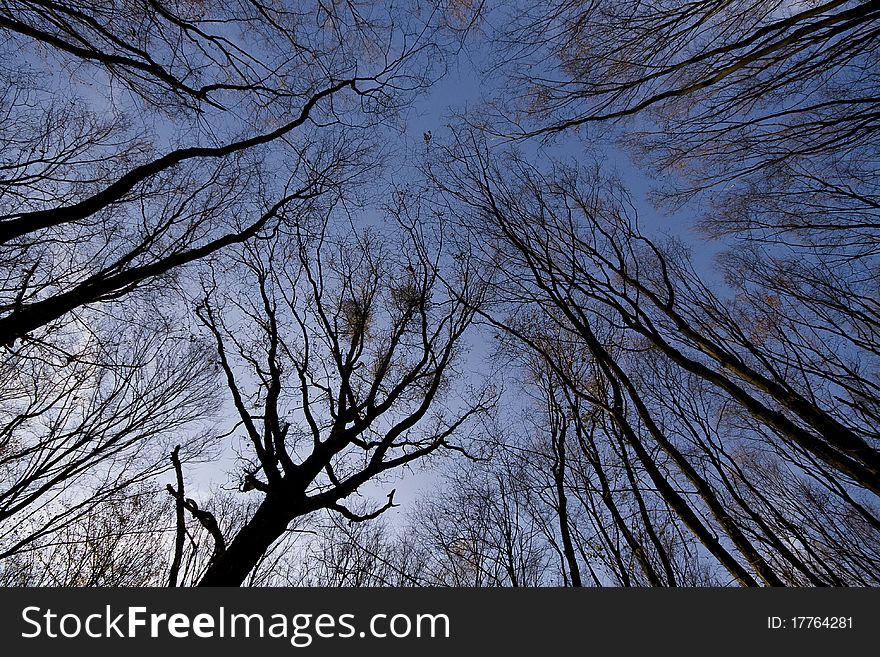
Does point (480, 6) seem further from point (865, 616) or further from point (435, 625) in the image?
point (865, 616)

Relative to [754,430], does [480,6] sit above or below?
above

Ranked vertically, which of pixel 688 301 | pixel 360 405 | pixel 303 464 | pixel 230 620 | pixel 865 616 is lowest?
pixel 865 616

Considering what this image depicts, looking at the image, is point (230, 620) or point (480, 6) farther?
point (480, 6)

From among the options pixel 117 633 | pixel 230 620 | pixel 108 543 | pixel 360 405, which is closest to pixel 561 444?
pixel 360 405

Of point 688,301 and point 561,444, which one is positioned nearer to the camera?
point 688,301

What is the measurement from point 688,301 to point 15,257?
27.7ft

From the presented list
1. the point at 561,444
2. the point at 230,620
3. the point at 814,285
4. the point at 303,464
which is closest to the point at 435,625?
the point at 230,620

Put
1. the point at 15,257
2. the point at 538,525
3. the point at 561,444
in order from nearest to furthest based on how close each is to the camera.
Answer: the point at 15,257
the point at 561,444
the point at 538,525

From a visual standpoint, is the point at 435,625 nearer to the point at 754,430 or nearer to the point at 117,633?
the point at 117,633

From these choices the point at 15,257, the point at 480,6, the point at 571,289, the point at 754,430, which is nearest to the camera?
the point at 480,6

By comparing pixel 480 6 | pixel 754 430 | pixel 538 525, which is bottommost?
→ pixel 538 525

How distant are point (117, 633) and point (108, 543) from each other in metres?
7.54

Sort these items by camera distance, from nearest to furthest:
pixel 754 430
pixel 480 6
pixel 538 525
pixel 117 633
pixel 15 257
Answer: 1. pixel 117 633
2. pixel 480 6
3. pixel 15 257
4. pixel 754 430
5. pixel 538 525

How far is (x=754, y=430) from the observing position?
589 centimetres
